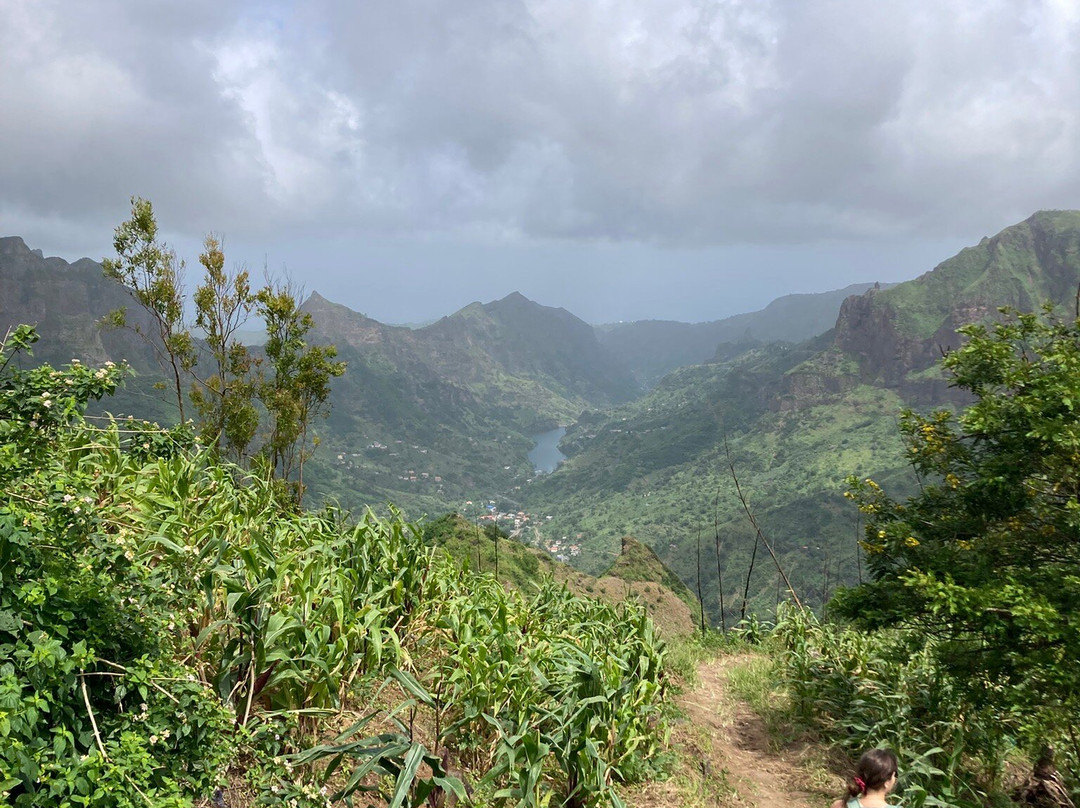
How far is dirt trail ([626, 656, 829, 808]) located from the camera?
4.57 meters

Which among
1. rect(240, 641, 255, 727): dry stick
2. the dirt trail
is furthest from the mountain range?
rect(240, 641, 255, 727): dry stick

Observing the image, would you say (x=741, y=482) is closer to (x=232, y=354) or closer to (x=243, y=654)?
(x=232, y=354)

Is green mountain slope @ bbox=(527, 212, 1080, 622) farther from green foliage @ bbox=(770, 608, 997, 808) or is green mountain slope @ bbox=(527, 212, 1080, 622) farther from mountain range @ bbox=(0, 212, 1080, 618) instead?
green foliage @ bbox=(770, 608, 997, 808)

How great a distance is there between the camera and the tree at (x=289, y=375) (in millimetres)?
13025

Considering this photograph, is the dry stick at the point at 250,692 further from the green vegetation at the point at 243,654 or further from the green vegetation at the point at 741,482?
the green vegetation at the point at 741,482

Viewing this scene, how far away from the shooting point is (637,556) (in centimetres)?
2397

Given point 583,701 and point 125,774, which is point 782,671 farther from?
point 125,774

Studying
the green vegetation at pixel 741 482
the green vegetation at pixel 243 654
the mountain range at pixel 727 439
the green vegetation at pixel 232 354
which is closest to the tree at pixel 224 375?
the green vegetation at pixel 232 354

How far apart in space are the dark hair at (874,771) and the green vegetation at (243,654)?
1.45 m

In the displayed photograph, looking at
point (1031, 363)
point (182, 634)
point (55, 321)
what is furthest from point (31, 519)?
point (55, 321)

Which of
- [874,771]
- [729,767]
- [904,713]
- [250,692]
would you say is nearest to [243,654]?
[250,692]

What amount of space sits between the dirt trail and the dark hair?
1159 millimetres

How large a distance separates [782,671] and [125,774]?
744 centimetres

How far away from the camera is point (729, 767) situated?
539 cm
